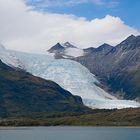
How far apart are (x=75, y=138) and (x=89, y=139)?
598 cm

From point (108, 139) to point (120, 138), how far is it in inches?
210

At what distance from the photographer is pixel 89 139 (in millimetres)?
147375

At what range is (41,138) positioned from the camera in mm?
153375

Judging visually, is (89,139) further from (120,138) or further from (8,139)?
(8,139)

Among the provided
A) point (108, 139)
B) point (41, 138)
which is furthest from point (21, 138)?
point (108, 139)

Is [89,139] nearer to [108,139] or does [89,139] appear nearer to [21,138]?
[108,139]

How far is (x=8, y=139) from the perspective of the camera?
489 ft

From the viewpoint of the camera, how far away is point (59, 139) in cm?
14888

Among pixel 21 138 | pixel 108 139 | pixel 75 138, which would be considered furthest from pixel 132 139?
pixel 21 138

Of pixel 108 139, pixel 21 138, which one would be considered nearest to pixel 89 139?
pixel 108 139

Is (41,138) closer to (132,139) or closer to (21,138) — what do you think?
(21,138)

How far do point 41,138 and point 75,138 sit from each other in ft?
30.6

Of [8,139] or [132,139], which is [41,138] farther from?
[132,139]

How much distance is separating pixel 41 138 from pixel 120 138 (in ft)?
70.2
